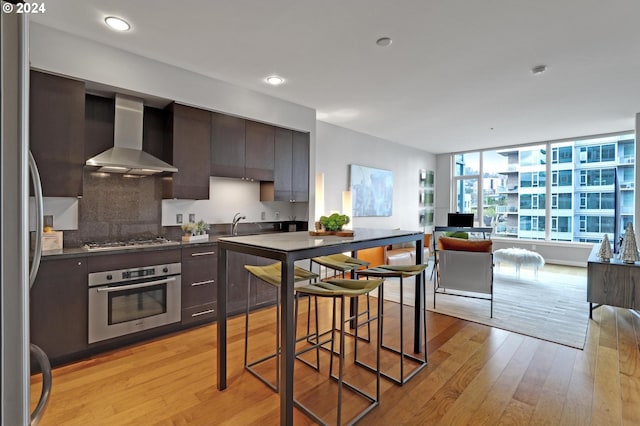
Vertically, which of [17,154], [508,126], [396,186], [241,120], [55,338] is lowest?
[55,338]

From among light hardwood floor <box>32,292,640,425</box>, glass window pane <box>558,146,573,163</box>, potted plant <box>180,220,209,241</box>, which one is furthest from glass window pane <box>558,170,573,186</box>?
potted plant <box>180,220,209,241</box>

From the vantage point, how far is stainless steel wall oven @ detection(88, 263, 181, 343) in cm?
252

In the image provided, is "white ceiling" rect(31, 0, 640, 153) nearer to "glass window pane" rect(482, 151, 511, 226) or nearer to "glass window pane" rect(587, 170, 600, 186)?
"glass window pane" rect(587, 170, 600, 186)

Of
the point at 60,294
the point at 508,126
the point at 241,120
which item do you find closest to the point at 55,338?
the point at 60,294

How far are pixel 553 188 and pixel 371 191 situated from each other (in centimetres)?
428

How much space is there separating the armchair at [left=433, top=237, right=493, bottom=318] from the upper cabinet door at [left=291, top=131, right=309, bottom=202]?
1.98 meters

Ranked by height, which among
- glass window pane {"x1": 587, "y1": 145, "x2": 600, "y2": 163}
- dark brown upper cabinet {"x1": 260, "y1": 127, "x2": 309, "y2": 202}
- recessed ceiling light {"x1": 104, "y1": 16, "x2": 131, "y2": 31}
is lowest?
dark brown upper cabinet {"x1": 260, "y1": 127, "x2": 309, "y2": 202}

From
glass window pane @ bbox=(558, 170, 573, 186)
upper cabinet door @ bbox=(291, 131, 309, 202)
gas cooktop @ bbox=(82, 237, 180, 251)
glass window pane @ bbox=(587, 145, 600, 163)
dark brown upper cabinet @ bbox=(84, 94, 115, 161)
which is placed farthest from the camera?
glass window pane @ bbox=(558, 170, 573, 186)

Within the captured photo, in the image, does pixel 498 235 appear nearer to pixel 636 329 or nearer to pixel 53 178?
pixel 636 329

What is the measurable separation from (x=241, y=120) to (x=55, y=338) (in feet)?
8.92

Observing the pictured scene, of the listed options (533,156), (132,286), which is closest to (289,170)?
(132,286)

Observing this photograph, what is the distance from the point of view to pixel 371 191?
6.27 meters

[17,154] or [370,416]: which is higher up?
[17,154]

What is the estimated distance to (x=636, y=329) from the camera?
3150 millimetres
